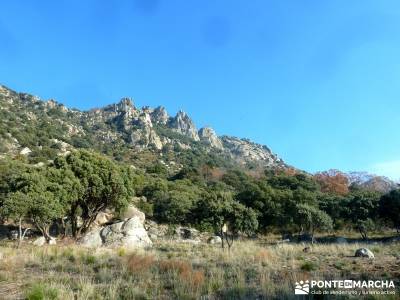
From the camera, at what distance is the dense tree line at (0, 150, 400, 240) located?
27891mm

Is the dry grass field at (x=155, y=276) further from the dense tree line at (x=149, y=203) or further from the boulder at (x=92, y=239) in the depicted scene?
the dense tree line at (x=149, y=203)

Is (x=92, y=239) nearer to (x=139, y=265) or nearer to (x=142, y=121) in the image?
(x=139, y=265)

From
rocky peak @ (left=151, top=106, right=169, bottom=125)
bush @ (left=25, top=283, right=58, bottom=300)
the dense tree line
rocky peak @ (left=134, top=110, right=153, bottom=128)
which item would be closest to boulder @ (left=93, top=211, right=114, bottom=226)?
the dense tree line

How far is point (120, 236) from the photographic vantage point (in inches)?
1154

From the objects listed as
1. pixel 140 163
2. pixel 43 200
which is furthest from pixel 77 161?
pixel 140 163

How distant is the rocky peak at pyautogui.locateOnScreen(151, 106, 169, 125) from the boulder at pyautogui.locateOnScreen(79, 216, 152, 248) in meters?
159

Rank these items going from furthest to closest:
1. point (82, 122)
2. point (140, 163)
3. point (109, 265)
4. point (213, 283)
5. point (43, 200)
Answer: point (82, 122) < point (140, 163) < point (43, 200) < point (109, 265) < point (213, 283)

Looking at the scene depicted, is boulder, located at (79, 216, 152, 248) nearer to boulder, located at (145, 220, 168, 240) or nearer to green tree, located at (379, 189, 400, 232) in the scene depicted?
boulder, located at (145, 220, 168, 240)

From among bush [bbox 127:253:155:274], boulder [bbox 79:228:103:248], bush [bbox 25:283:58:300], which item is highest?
boulder [bbox 79:228:103:248]

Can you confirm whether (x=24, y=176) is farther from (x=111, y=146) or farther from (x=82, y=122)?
(x=82, y=122)

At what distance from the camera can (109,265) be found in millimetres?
14031

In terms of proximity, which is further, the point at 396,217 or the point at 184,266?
the point at 396,217

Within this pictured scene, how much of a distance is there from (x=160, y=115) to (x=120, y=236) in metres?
168

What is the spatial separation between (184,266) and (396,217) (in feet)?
121
